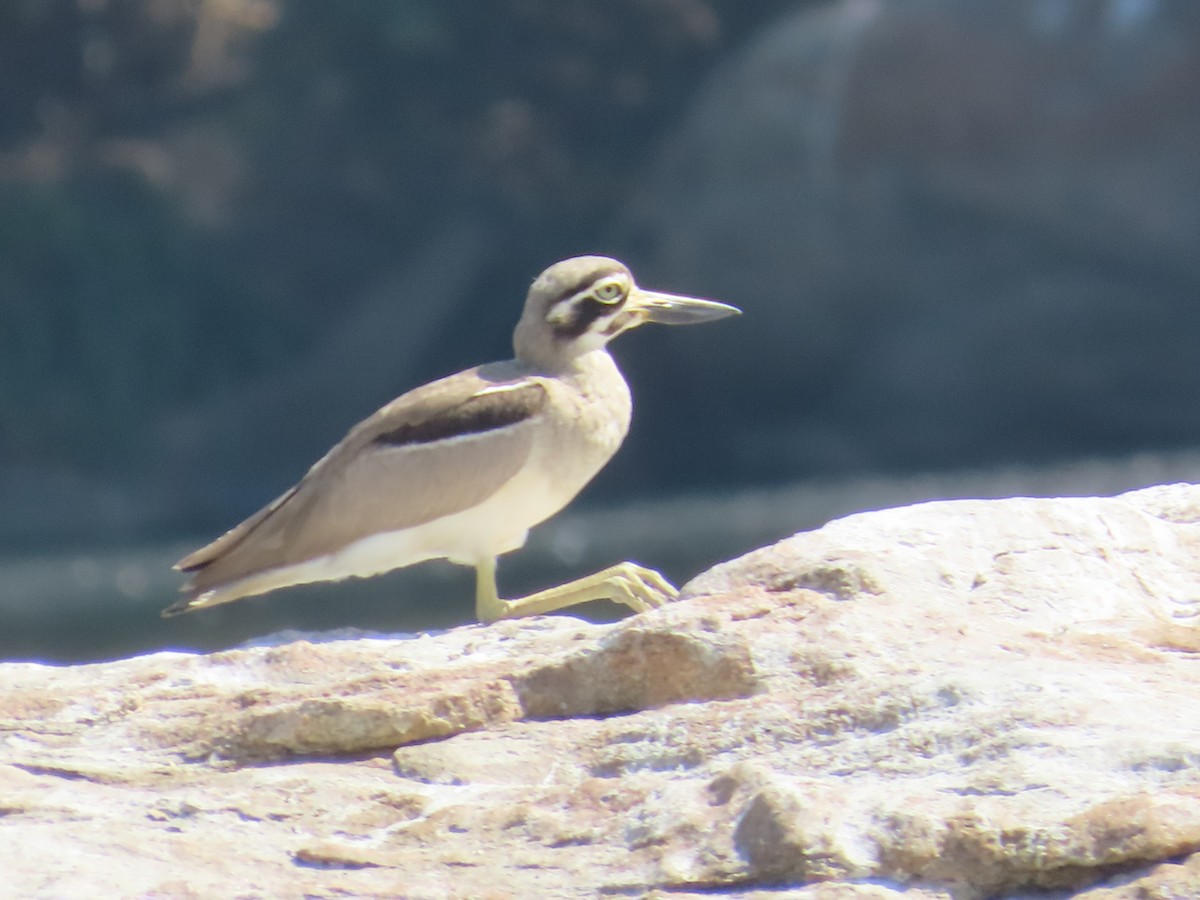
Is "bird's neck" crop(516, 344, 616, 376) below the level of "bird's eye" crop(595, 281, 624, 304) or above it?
below

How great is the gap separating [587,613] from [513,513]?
662 centimetres

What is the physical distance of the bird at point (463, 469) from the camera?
20.0 ft

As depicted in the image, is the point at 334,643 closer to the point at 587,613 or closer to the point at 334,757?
the point at 334,757

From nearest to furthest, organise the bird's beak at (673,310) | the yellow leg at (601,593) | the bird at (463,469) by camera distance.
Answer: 1. the yellow leg at (601,593)
2. the bird at (463,469)
3. the bird's beak at (673,310)

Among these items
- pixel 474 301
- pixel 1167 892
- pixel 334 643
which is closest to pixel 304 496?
pixel 334 643

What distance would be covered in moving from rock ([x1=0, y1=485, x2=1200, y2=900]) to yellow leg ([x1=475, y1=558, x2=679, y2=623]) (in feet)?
2.05

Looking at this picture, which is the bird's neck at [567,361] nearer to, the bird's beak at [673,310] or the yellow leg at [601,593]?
the bird's beak at [673,310]

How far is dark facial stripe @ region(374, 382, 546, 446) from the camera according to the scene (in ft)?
20.1

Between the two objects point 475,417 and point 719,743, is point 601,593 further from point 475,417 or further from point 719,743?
point 719,743

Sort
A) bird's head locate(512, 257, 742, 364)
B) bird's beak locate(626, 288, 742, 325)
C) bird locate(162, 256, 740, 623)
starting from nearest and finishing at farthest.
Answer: bird locate(162, 256, 740, 623)
bird's head locate(512, 257, 742, 364)
bird's beak locate(626, 288, 742, 325)

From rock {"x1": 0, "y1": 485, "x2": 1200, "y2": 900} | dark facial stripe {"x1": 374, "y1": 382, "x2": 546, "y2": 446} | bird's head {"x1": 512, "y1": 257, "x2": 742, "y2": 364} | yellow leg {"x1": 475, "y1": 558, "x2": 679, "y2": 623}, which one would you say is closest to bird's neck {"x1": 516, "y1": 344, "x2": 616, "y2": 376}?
bird's head {"x1": 512, "y1": 257, "x2": 742, "y2": 364}

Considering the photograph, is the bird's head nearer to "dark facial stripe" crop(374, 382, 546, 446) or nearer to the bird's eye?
the bird's eye

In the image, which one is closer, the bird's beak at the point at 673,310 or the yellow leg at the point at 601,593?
the yellow leg at the point at 601,593

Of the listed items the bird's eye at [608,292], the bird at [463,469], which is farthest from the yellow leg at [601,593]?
the bird's eye at [608,292]
